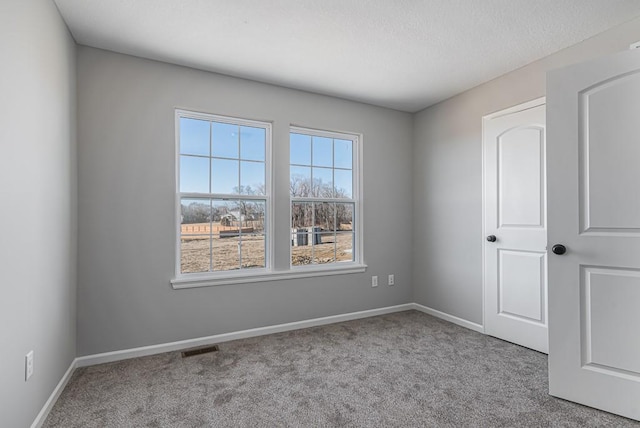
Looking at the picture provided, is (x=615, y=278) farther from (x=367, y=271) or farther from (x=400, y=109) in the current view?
(x=400, y=109)

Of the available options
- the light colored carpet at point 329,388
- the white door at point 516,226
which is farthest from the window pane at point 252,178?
the white door at point 516,226

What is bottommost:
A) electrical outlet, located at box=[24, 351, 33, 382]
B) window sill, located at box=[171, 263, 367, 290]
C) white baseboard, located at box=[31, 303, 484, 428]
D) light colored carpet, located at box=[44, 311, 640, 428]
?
light colored carpet, located at box=[44, 311, 640, 428]

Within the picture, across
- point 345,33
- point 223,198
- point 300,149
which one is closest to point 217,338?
point 223,198

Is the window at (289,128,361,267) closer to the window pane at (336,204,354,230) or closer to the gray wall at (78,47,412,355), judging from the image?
the window pane at (336,204,354,230)

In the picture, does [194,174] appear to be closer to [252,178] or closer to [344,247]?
[252,178]

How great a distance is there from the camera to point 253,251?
10.6ft

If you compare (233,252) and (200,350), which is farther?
(233,252)

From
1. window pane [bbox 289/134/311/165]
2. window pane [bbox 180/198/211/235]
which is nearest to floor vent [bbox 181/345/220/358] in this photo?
window pane [bbox 180/198/211/235]

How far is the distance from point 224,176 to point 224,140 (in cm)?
34

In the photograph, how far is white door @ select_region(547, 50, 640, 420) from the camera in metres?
1.81

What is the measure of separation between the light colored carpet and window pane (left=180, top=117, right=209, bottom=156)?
1.77 metres

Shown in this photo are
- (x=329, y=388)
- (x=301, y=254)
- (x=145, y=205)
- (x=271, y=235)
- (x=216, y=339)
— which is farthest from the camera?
(x=301, y=254)

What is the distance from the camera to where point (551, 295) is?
Answer: 205 cm

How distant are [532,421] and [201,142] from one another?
3130mm
